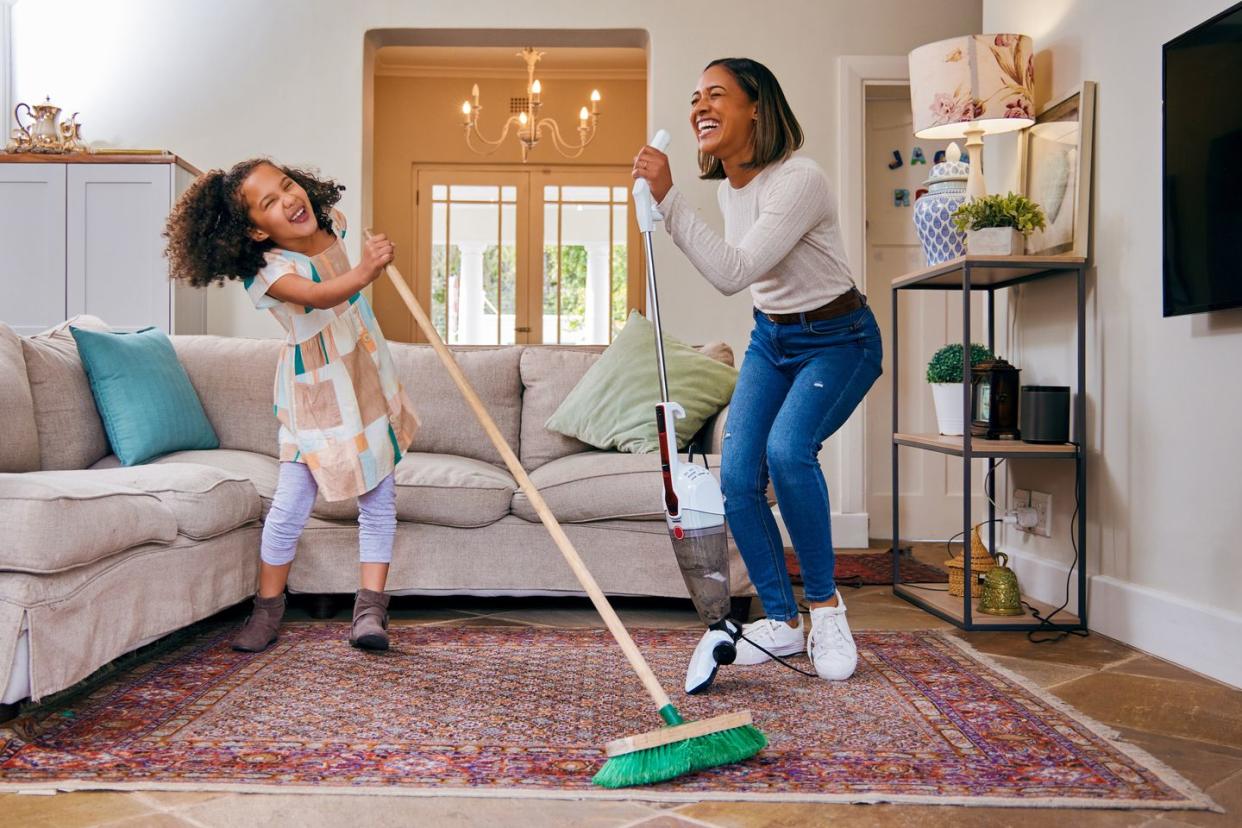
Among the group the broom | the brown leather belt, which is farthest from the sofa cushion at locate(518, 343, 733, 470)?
the broom

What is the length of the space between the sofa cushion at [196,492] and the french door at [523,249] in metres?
4.67

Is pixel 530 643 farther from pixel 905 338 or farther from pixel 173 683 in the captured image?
pixel 905 338

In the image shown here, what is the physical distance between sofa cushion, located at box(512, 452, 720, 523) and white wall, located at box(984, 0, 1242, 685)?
3.37 feet

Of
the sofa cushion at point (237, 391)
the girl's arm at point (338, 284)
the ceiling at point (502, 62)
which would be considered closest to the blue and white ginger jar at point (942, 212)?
the girl's arm at point (338, 284)

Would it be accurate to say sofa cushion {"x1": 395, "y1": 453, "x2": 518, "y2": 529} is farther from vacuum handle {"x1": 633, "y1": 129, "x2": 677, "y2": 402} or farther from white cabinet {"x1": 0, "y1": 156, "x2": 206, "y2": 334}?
white cabinet {"x1": 0, "y1": 156, "x2": 206, "y2": 334}

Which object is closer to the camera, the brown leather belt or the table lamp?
the brown leather belt

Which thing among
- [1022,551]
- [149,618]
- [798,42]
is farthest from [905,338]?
[149,618]

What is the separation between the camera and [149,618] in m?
2.09

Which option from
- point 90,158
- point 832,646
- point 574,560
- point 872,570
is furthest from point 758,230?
point 90,158

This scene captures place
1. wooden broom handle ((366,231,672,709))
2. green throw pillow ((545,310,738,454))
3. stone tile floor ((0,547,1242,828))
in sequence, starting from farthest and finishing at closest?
1. green throw pillow ((545,310,738,454))
2. wooden broom handle ((366,231,672,709))
3. stone tile floor ((0,547,1242,828))

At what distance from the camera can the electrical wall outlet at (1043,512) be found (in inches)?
118

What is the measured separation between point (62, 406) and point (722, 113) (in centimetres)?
183

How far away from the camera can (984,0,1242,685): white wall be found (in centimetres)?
226

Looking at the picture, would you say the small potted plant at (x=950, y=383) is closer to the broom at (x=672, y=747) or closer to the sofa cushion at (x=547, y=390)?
the sofa cushion at (x=547, y=390)
